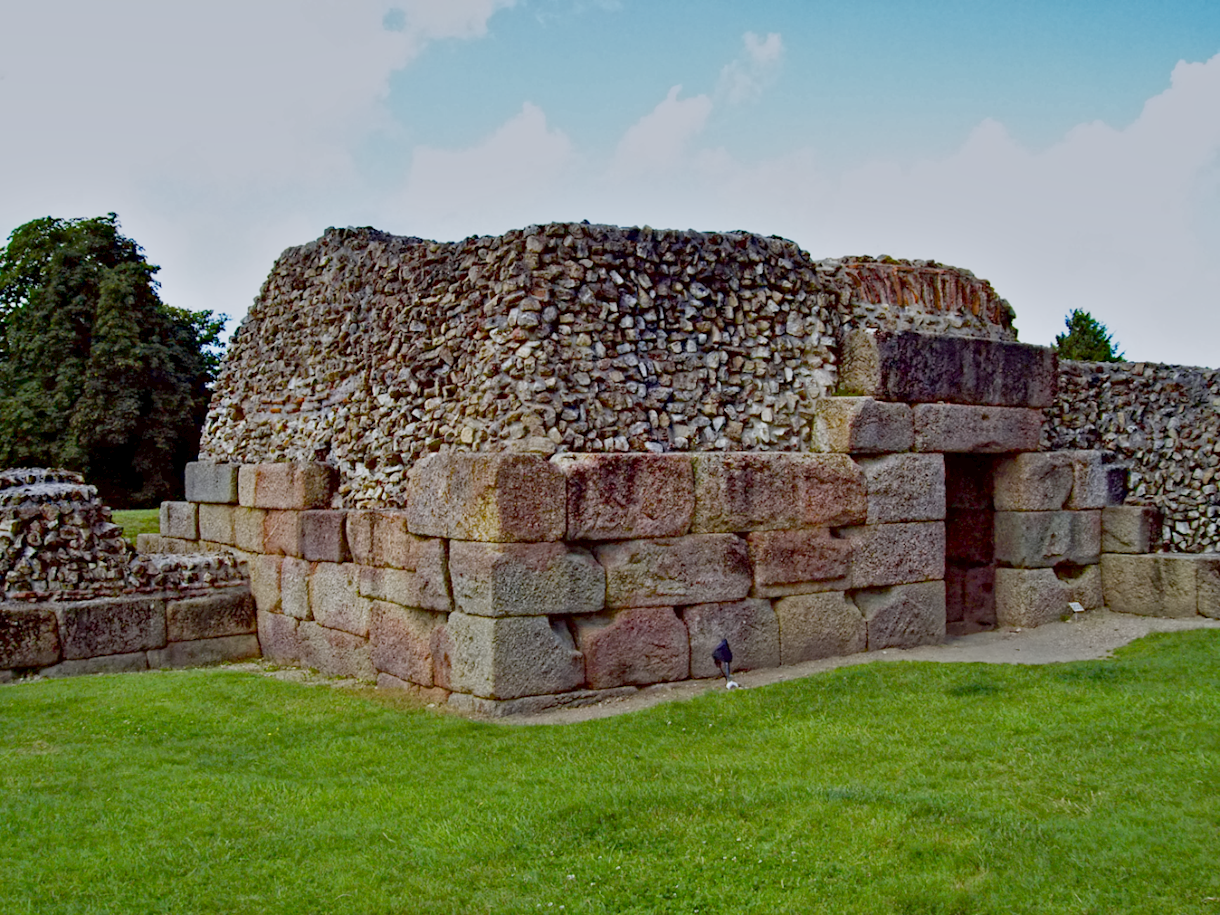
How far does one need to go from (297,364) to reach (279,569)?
2077mm

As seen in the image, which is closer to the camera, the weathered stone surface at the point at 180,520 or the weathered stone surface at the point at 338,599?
the weathered stone surface at the point at 338,599

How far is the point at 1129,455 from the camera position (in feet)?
41.2

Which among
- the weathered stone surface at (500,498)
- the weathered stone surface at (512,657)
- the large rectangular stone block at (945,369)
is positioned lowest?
the weathered stone surface at (512,657)

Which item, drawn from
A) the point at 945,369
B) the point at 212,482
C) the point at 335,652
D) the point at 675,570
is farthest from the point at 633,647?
the point at 212,482

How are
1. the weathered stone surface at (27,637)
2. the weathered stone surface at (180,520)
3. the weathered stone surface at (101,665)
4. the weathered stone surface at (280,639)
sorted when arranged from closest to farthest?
the weathered stone surface at (27,637) → the weathered stone surface at (101,665) → the weathered stone surface at (280,639) → the weathered stone surface at (180,520)

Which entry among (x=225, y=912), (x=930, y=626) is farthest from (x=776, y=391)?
(x=225, y=912)

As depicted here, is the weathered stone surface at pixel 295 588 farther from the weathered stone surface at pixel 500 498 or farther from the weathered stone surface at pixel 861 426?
the weathered stone surface at pixel 861 426

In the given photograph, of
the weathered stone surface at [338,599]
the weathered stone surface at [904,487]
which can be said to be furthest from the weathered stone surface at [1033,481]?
the weathered stone surface at [338,599]

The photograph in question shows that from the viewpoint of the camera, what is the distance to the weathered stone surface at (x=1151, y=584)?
38.5ft

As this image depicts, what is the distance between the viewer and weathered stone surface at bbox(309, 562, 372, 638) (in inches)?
403

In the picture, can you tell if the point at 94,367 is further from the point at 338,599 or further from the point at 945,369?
the point at 945,369

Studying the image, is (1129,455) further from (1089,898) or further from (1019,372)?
(1089,898)

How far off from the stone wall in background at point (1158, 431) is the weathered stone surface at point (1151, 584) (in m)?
0.51

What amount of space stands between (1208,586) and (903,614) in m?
3.57
